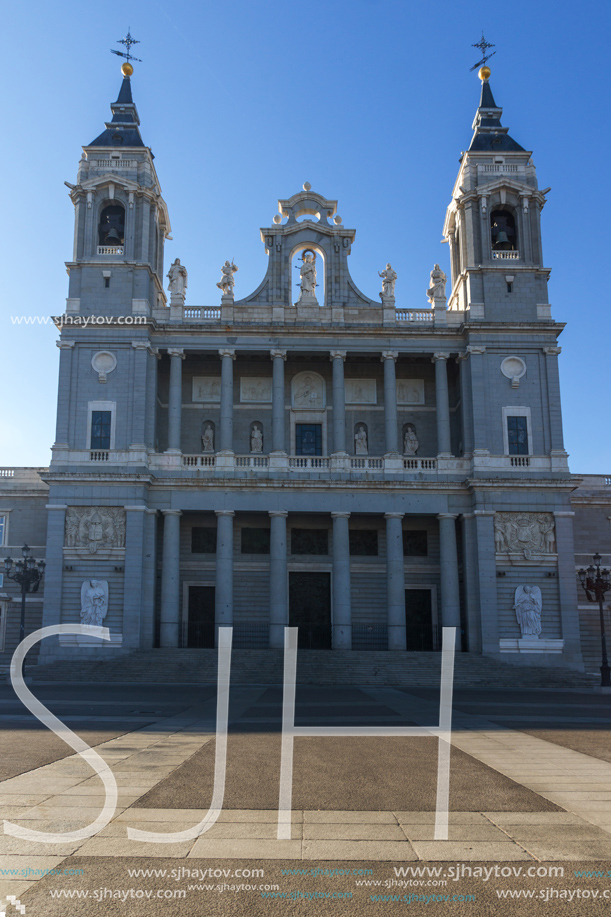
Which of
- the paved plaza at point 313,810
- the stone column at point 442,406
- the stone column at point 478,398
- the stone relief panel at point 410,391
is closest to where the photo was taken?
the paved plaza at point 313,810

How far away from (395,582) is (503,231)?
20.0 m

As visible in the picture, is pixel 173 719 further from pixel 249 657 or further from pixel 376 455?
pixel 376 455

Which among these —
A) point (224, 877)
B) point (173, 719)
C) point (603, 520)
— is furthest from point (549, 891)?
point (603, 520)

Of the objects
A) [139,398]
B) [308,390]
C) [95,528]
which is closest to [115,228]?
[139,398]

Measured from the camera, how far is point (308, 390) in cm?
4334

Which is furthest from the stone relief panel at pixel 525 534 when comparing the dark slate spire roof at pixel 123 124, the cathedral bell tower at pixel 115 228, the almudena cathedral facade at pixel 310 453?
the dark slate spire roof at pixel 123 124

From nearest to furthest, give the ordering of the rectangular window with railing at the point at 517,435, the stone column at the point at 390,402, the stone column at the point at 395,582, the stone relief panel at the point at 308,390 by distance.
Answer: the stone column at the point at 395,582 → the rectangular window with railing at the point at 517,435 → the stone column at the point at 390,402 → the stone relief panel at the point at 308,390

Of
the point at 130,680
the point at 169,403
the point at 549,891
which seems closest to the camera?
the point at 549,891

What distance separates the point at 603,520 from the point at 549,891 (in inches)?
1562

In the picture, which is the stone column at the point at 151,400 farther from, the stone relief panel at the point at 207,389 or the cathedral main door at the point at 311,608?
the cathedral main door at the point at 311,608

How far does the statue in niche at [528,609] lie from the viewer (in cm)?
3719

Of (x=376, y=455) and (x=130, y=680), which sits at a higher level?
(x=376, y=455)

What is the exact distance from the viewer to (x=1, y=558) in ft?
139

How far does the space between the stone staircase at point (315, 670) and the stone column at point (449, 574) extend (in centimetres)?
247
